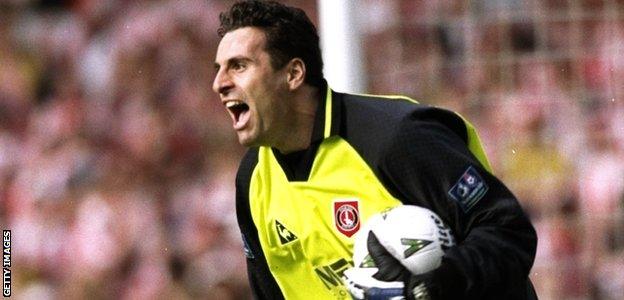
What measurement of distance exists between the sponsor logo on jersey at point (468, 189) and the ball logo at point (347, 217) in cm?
37

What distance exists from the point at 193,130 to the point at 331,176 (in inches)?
122

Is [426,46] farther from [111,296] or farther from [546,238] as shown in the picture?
[111,296]

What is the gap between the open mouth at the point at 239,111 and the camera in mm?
3986

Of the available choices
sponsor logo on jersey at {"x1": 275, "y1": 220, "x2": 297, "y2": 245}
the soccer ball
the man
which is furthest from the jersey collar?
the soccer ball

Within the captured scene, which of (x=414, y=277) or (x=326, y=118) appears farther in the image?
(x=326, y=118)

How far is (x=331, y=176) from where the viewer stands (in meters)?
3.96

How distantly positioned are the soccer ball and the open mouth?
0.55 meters

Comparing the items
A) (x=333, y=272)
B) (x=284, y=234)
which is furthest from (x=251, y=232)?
(x=333, y=272)

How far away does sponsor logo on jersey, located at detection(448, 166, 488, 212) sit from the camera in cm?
359

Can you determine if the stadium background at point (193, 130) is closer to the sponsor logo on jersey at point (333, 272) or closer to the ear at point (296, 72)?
the ear at point (296, 72)

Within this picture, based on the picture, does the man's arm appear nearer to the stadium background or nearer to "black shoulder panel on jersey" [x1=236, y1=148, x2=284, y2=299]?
"black shoulder panel on jersey" [x1=236, y1=148, x2=284, y2=299]

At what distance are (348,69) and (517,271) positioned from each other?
151 centimetres

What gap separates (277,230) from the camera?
4.11 meters

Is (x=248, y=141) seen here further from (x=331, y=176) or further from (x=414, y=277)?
(x=414, y=277)
